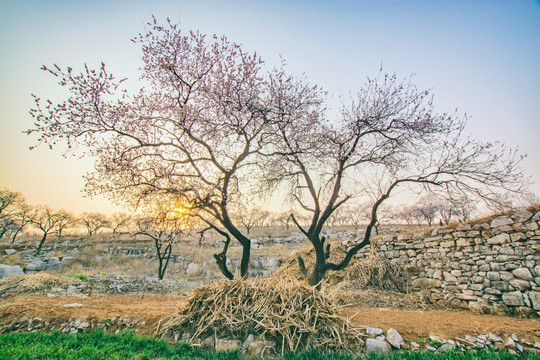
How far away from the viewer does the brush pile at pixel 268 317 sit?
3590mm

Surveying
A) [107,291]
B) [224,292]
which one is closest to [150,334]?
[224,292]

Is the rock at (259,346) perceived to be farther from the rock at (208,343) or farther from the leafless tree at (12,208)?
the leafless tree at (12,208)

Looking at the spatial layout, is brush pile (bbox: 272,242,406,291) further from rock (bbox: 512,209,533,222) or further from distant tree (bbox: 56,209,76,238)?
distant tree (bbox: 56,209,76,238)

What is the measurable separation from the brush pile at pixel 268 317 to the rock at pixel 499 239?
638 centimetres

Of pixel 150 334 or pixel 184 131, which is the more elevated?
pixel 184 131

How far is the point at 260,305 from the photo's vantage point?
4043 mm

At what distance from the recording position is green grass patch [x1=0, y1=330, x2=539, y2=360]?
10.8 feet

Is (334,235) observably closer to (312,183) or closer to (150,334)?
(312,183)

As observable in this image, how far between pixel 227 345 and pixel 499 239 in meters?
8.46

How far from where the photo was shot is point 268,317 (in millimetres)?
3811

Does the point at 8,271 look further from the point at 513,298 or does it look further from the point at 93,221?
the point at 93,221

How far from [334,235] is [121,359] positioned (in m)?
31.3

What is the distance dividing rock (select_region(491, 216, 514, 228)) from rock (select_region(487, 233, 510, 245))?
1.01ft

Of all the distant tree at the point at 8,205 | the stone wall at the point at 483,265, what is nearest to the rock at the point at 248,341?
the stone wall at the point at 483,265
